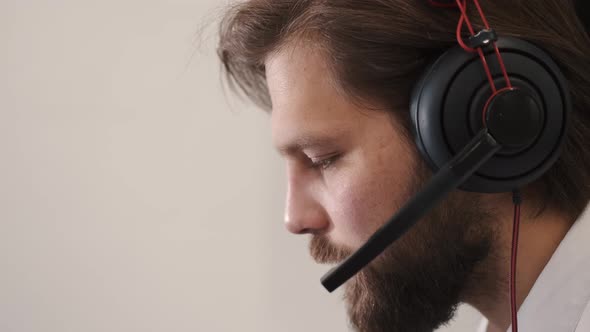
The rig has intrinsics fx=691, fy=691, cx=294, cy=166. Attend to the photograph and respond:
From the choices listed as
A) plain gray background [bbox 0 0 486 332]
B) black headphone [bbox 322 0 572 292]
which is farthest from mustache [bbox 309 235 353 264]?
plain gray background [bbox 0 0 486 332]

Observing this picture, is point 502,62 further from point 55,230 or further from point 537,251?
point 55,230

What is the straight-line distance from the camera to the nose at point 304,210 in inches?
34.1

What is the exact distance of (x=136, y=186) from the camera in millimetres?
1358

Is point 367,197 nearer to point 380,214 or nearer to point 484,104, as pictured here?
point 380,214

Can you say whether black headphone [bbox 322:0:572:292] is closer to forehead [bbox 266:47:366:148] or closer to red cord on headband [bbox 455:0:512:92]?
red cord on headband [bbox 455:0:512:92]

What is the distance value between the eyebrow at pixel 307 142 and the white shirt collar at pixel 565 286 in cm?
30

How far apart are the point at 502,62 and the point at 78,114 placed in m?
0.92

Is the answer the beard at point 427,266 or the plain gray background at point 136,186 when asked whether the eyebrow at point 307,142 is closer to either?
the beard at point 427,266

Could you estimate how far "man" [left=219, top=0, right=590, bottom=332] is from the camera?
802 millimetres

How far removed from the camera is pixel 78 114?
1369 millimetres

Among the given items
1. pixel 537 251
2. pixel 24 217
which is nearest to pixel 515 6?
pixel 537 251

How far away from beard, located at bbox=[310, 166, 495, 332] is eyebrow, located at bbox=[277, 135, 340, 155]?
4.7 inches

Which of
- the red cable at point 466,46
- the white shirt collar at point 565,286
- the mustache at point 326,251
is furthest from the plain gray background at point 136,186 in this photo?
the red cable at point 466,46

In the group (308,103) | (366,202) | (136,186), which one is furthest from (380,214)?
(136,186)
